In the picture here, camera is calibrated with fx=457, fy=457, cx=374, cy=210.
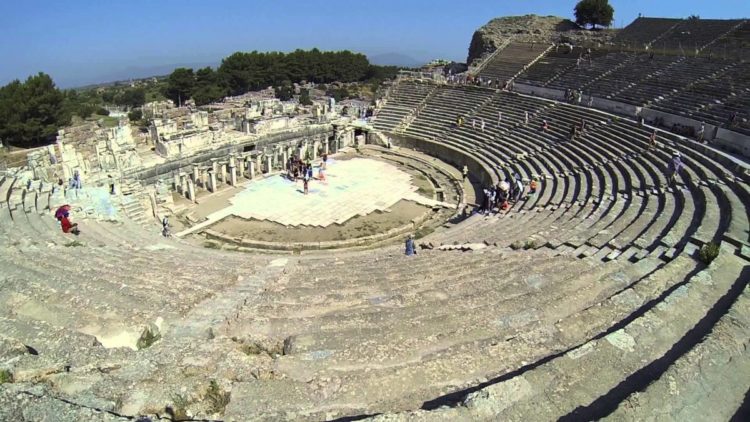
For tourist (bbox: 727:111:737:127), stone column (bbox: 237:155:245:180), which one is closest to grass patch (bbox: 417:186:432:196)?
stone column (bbox: 237:155:245:180)

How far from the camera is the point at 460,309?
7.04 metres

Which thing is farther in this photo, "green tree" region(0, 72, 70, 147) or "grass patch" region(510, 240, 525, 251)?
"green tree" region(0, 72, 70, 147)

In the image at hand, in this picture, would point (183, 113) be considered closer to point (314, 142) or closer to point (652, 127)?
point (314, 142)

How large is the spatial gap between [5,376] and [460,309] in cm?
565

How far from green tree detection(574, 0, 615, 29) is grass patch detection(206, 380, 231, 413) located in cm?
5129

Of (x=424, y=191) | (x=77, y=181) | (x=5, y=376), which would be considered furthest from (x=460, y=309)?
(x=77, y=181)

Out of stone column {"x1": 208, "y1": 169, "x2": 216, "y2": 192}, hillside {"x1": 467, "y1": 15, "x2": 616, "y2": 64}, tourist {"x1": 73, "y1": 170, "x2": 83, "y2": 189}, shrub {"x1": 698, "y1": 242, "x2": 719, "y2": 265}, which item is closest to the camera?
shrub {"x1": 698, "y1": 242, "x2": 719, "y2": 265}

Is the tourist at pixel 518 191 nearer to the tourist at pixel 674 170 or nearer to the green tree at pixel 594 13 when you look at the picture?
the tourist at pixel 674 170

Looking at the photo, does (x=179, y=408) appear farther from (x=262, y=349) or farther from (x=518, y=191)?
(x=518, y=191)

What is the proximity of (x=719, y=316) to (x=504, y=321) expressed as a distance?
3.06m

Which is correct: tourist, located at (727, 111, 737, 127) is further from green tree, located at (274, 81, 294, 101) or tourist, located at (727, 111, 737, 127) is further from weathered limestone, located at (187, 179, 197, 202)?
green tree, located at (274, 81, 294, 101)

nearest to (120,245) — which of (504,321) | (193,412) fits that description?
(193,412)

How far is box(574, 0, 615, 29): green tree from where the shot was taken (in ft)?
148

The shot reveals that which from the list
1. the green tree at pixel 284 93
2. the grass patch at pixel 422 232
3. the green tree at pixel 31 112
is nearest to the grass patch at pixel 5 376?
the grass patch at pixel 422 232
